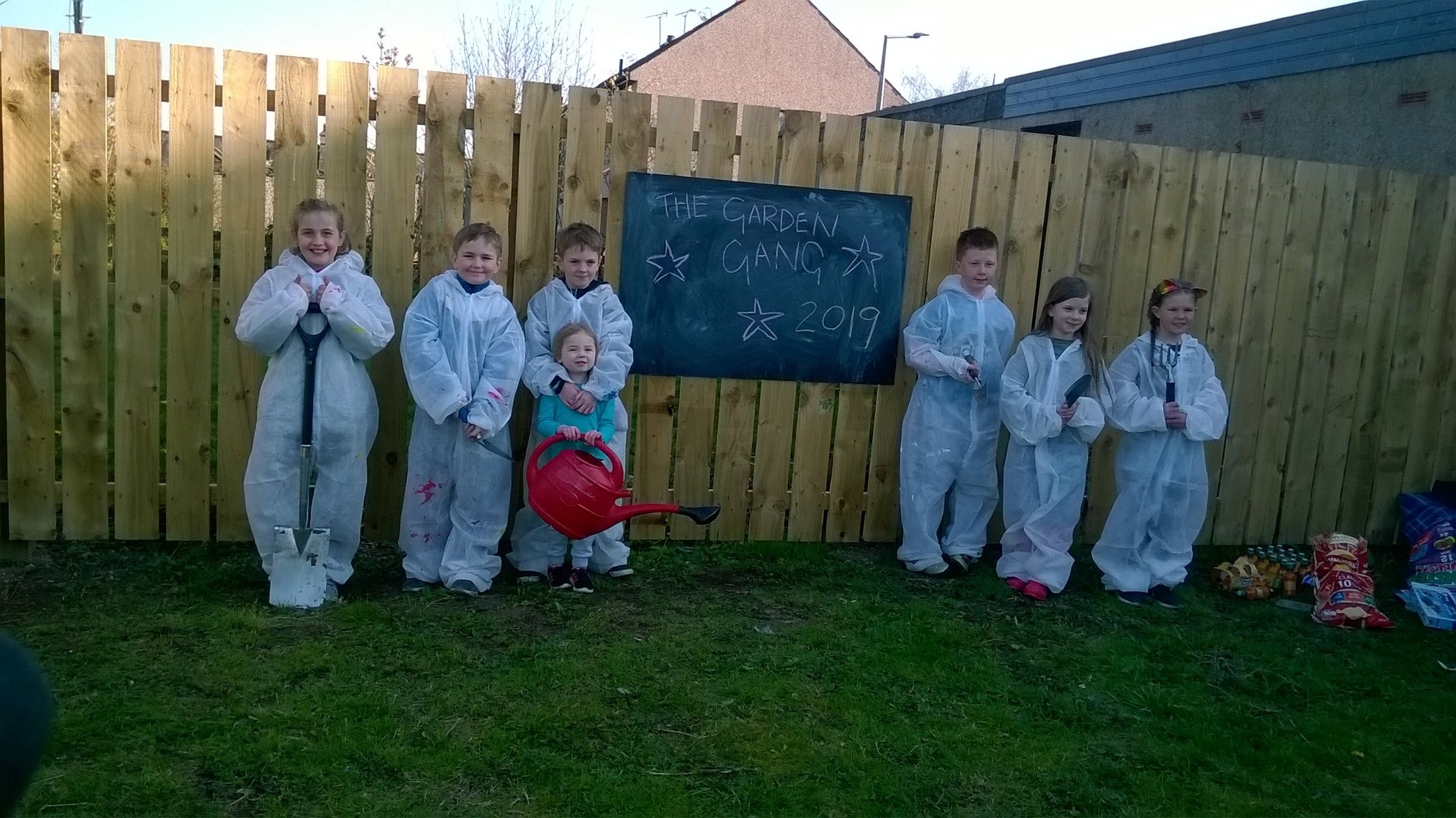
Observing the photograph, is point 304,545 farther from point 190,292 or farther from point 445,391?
point 190,292

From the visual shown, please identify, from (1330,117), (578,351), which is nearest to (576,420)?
(578,351)

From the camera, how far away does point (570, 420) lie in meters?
4.80

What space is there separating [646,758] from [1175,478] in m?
3.27

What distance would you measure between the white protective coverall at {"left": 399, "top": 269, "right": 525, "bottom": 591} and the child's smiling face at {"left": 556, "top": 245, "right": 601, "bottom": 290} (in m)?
0.31

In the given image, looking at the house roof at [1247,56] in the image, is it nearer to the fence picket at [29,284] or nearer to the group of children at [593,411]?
the group of children at [593,411]

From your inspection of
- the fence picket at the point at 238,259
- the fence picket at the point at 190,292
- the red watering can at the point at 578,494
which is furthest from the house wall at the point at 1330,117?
the fence picket at the point at 190,292

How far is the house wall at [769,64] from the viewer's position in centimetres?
3177

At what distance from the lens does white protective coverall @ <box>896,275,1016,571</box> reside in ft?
18.0

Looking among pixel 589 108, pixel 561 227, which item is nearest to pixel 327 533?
pixel 561 227

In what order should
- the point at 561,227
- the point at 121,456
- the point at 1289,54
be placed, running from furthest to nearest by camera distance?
the point at 1289,54 < the point at 561,227 < the point at 121,456

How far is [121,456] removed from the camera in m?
4.86

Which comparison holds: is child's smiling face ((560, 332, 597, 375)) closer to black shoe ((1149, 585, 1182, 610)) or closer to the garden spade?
the garden spade

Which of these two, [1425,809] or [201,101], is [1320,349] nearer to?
[1425,809]

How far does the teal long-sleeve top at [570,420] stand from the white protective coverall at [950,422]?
1.60 m
